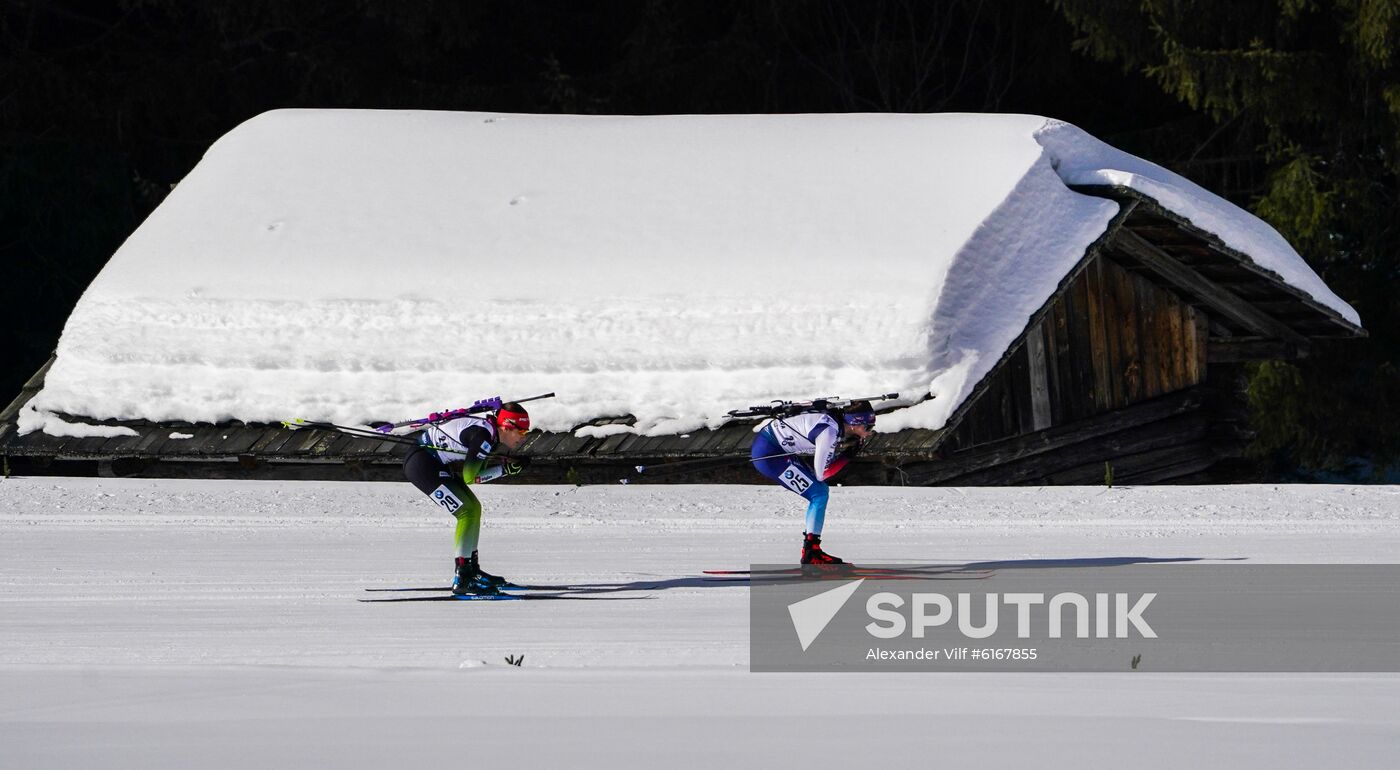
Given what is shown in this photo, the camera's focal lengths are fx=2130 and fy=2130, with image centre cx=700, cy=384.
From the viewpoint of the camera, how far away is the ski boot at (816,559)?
42.0 feet

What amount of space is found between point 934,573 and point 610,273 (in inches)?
307

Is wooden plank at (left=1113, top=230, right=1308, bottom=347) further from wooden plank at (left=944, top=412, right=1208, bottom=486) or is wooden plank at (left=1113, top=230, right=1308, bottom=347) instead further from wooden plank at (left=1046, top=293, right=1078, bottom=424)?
wooden plank at (left=944, top=412, right=1208, bottom=486)

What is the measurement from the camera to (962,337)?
18297 mm

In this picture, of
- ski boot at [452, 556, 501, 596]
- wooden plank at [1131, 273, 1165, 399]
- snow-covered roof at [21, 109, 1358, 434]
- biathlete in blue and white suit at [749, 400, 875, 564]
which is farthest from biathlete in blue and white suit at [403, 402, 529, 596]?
wooden plank at [1131, 273, 1165, 399]

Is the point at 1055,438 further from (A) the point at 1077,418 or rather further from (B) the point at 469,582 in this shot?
(B) the point at 469,582

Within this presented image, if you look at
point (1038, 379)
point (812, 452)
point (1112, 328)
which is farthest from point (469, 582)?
point (1112, 328)

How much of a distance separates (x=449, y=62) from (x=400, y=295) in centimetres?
1447

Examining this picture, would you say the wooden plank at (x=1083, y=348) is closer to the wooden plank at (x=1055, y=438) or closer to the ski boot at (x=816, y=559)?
the wooden plank at (x=1055, y=438)

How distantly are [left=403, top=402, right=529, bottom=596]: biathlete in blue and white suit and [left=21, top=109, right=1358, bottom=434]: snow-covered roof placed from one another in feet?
20.0

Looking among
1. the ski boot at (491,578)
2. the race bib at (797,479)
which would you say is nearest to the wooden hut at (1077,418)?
the race bib at (797,479)

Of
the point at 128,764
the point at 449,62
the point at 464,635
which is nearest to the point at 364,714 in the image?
the point at 128,764

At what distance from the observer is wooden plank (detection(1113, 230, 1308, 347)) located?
20.5m

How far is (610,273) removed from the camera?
19.8 metres

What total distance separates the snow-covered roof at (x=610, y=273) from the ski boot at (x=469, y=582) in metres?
6.22
